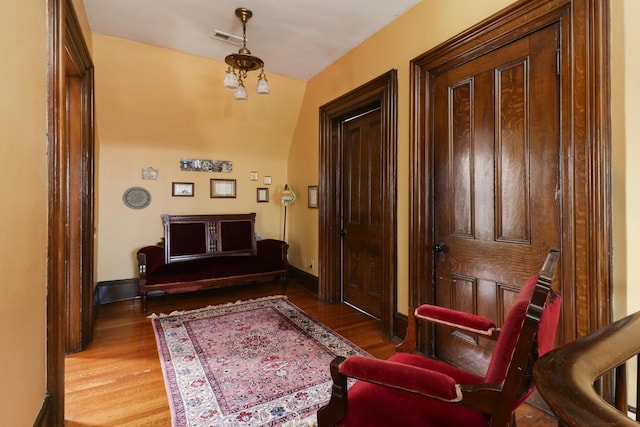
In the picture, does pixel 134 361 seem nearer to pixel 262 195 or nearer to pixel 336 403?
pixel 336 403

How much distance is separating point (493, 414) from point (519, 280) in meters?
1.26

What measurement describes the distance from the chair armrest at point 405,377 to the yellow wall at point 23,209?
1230mm

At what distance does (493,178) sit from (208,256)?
3582mm

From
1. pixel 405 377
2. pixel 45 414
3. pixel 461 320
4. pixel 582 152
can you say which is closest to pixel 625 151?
pixel 582 152

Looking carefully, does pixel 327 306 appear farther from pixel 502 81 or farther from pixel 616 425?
pixel 616 425

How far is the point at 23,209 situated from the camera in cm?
125

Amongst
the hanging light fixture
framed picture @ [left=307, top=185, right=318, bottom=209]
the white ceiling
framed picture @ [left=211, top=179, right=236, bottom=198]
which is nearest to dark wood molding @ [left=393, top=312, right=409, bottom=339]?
framed picture @ [left=307, top=185, right=318, bottom=209]

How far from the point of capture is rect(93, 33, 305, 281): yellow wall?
3.48 metres

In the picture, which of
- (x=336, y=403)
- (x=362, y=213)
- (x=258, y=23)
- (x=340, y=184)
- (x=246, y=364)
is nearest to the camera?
→ (x=336, y=403)

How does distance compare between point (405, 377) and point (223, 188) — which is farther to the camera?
point (223, 188)

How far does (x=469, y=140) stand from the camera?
86.2 inches

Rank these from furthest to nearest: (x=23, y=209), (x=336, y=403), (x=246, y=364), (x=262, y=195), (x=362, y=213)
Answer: (x=262, y=195)
(x=362, y=213)
(x=246, y=364)
(x=23, y=209)
(x=336, y=403)

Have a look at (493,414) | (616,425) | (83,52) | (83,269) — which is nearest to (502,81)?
(493,414)

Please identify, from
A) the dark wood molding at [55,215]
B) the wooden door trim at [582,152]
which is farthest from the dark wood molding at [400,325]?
the dark wood molding at [55,215]
